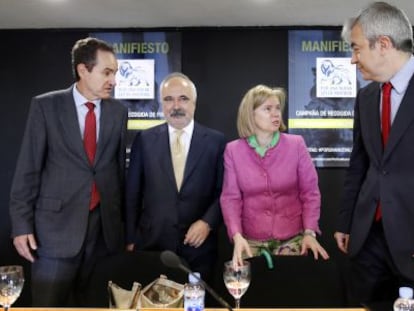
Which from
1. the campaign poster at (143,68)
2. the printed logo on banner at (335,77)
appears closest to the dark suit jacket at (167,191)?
the campaign poster at (143,68)

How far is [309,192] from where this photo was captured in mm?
2717

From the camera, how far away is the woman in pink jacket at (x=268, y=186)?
267 cm

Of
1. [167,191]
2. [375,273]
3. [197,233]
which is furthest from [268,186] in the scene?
[375,273]

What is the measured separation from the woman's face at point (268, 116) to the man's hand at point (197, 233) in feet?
2.03

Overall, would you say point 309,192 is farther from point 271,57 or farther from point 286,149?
point 271,57

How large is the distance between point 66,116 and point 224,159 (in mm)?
864

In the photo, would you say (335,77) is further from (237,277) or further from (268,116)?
(237,277)

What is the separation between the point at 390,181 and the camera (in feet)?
7.03

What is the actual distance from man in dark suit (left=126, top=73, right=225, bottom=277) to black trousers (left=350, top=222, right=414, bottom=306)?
874 millimetres

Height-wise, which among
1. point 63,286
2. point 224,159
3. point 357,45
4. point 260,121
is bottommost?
point 63,286

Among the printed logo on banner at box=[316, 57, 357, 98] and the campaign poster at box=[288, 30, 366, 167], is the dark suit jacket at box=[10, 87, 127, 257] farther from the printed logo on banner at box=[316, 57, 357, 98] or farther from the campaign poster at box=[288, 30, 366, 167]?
the printed logo on banner at box=[316, 57, 357, 98]

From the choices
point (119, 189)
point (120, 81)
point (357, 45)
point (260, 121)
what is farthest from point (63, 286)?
point (120, 81)

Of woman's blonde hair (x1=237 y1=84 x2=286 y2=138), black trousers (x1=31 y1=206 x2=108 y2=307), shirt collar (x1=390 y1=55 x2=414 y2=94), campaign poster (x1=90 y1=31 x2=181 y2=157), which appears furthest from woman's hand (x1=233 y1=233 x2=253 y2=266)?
campaign poster (x1=90 y1=31 x2=181 y2=157)

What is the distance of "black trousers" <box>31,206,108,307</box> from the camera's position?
266cm
